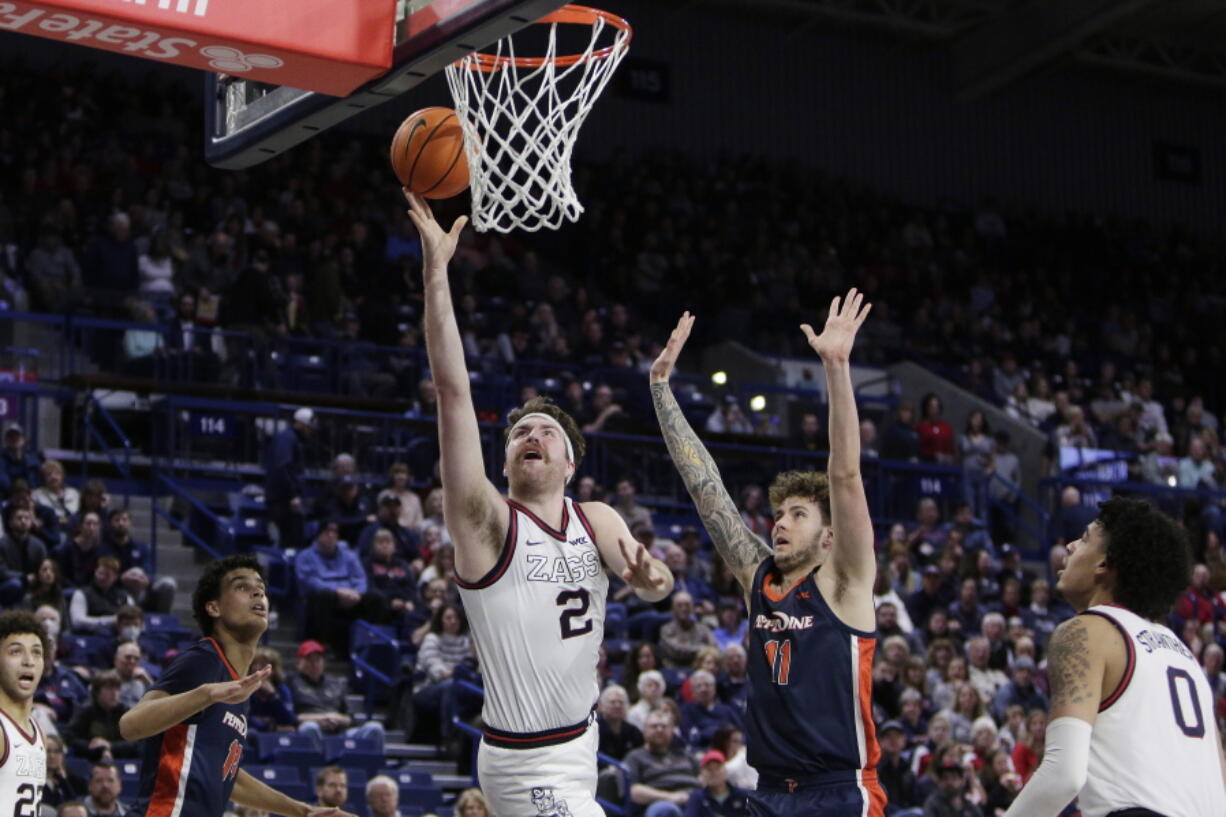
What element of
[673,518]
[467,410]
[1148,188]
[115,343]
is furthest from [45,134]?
[1148,188]

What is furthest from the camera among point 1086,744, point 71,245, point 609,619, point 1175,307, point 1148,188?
point 1148,188

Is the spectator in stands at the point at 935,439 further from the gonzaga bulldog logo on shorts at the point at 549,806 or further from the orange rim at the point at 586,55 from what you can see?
the gonzaga bulldog logo on shorts at the point at 549,806

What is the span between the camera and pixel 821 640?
5934 mm

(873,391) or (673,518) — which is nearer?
(673,518)

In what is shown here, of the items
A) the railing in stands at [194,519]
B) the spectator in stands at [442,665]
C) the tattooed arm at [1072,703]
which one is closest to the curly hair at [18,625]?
Result: the tattooed arm at [1072,703]

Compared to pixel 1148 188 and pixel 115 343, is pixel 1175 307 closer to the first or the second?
pixel 1148 188

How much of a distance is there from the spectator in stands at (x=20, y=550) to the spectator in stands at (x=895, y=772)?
6.25 meters

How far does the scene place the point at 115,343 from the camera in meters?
17.2

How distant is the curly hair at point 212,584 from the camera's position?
6875 mm

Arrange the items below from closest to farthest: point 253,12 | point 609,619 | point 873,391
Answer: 1. point 253,12
2. point 609,619
3. point 873,391

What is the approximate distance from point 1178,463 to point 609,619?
9479mm

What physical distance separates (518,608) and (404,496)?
9467 millimetres

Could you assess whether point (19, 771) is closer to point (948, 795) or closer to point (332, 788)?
point (332, 788)

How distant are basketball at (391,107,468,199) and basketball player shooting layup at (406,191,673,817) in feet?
1.87
